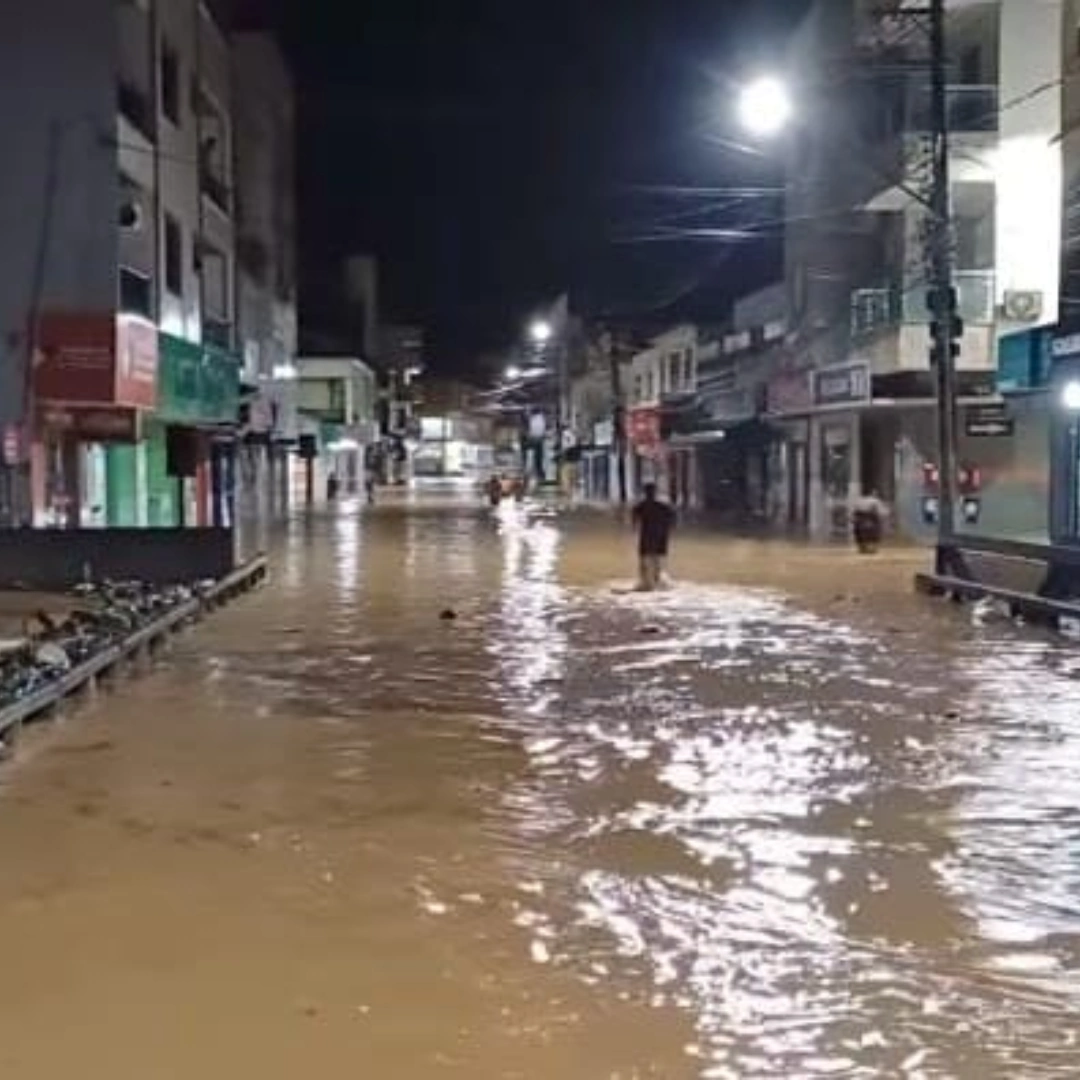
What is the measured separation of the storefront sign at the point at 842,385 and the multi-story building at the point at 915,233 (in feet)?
0.17

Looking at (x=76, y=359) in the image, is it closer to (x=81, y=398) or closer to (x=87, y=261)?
(x=81, y=398)

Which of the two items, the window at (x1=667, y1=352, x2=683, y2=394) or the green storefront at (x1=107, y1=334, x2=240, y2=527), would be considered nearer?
the green storefront at (x1=107, y1=334, x2=240, y2=527)

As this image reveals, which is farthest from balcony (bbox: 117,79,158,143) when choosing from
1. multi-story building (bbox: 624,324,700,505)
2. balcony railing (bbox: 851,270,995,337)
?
multi-story building (bbox: 624,324,700,505)

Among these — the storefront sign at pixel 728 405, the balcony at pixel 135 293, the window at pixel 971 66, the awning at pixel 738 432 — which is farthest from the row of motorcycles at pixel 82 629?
the storefront sign at pixel 728 405

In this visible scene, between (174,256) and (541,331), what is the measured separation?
71105mm

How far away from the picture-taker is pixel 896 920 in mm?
8070

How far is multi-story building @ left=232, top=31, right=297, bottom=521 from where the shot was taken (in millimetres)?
58094

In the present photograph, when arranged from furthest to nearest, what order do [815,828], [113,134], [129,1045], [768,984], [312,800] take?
1. [113,134]
2. [312,800]
3. [815,828]
4. [768,984]
5. [129,1045]

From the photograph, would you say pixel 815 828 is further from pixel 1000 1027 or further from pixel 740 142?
pixel 740 142

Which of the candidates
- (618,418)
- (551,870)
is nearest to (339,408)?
(618,418)

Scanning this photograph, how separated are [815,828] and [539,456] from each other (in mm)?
123520

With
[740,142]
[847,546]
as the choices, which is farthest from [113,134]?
[740,142]

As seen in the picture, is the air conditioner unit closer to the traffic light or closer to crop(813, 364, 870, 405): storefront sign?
crop(813, 364, 870, 405): storefront sign

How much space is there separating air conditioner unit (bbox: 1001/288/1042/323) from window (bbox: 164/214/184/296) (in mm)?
16562
